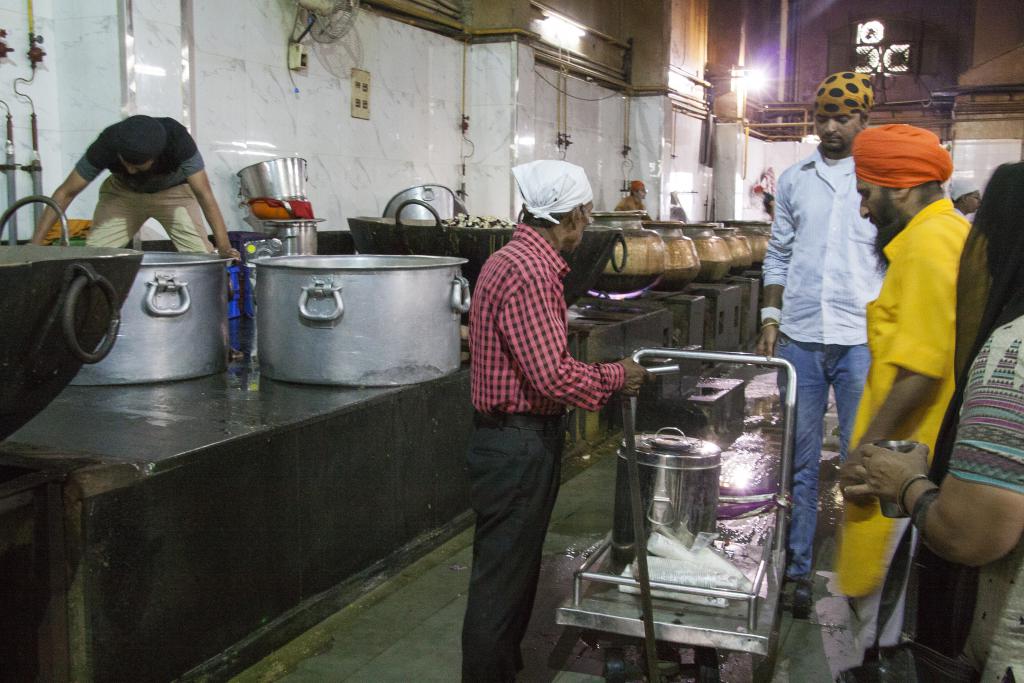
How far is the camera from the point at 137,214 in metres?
5.84

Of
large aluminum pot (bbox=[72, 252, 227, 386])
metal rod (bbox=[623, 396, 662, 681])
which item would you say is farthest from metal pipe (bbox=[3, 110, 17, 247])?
metal rod (bbox=[623, 396, 662, 681])

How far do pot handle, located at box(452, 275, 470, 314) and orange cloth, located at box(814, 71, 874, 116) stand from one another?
1833 millimetres

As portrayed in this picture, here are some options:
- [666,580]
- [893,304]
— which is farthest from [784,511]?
[893,304]

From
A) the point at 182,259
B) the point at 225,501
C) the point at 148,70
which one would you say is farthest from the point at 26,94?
the point at 225,501

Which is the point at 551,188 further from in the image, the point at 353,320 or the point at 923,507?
the point at 353,320

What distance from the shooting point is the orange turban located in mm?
2680

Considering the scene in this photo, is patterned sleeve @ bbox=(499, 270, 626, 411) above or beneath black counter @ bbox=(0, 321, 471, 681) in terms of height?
above

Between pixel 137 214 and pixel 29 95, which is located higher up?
pixel 29 95

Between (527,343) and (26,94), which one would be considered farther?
(26,94)

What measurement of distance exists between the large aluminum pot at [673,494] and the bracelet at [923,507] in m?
1.42

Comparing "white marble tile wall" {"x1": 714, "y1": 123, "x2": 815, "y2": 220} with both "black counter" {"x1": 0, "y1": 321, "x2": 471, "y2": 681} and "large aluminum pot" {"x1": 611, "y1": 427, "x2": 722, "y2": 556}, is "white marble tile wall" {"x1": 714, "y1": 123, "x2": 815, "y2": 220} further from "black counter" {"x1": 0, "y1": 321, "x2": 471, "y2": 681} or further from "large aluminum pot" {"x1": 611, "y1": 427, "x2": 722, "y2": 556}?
"large aluminum pot" {"x1": 611, "y1": 427, "x2": 722, "y2": 556}

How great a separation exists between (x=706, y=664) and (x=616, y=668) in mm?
297

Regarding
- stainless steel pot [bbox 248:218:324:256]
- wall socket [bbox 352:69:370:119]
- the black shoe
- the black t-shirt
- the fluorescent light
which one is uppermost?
wall socket [bbox 352:69:370:119]

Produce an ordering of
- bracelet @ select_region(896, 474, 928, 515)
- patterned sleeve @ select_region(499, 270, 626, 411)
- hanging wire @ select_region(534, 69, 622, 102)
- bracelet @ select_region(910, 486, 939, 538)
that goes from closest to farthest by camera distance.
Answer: bracelet @ select_region(910, 486, 939, 538), bracelet @ select_region(896, 474, 928, 515), patterned sleeve @ select_region(499, 270, 626, 411), hanging wire @ select_region(534, 69, 622, 102)
